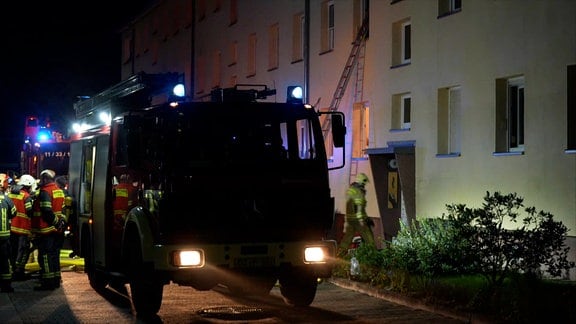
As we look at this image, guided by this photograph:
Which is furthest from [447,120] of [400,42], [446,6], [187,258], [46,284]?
[187,258]

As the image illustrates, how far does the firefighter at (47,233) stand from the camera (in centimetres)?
1341

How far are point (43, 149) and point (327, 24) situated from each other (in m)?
8.43

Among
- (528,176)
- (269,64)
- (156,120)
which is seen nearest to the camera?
(156,120)

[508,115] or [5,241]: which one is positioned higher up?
[508,115]

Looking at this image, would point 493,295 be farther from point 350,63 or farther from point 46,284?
point 350,63

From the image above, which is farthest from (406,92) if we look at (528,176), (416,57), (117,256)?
(117,256)

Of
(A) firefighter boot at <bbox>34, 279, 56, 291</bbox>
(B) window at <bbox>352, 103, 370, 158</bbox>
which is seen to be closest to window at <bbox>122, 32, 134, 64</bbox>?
(B) window at <bbox>352, 103, 370, 158</bbox>

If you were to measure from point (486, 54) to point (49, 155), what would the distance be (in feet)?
42.4

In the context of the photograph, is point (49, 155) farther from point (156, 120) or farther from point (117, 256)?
point (156, 120)

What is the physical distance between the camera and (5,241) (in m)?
13.5

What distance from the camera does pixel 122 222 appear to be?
11.7 m

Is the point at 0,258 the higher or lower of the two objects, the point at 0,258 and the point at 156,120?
the lower

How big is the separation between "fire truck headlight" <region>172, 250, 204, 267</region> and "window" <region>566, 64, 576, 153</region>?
7045 mm

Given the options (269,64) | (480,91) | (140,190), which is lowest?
Result: (140,190)
